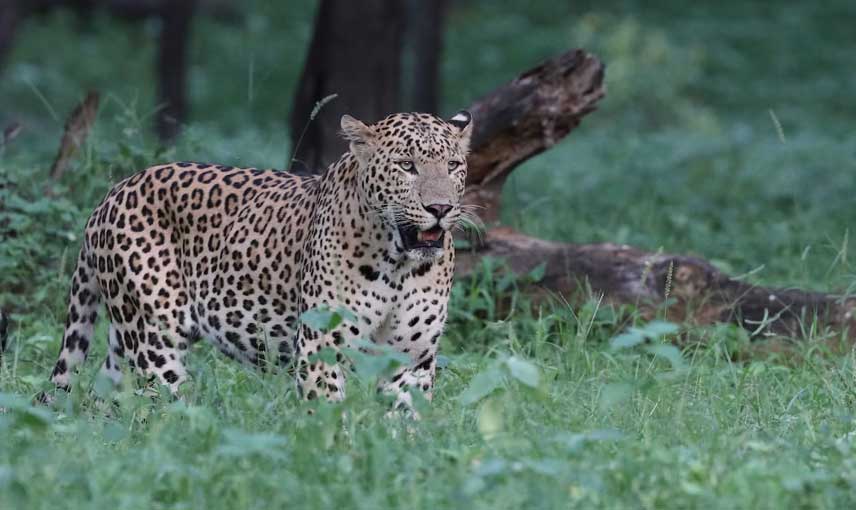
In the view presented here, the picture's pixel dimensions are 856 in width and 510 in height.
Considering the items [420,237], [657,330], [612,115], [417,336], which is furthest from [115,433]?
[612,115]

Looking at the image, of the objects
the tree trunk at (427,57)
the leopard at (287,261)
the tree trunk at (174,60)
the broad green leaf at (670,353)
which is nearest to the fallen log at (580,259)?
the leopard at (287,261)

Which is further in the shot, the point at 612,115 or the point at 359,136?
the point at 612,115

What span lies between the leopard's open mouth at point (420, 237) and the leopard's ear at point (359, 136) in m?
0.37

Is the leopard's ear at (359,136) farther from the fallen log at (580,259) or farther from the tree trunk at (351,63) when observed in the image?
the tree trunk at (351,63)

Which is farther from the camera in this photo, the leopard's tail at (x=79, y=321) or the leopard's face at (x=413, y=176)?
the leopard's tail at (x=79, y=321)

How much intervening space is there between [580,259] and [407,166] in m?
2.52

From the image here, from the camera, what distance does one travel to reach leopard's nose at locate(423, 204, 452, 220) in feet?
18.4

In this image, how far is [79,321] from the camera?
6.73m

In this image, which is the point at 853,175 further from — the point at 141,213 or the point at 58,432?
the point at 58,432

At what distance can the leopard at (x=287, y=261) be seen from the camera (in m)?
5.76

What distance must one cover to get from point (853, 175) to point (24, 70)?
18.3 m

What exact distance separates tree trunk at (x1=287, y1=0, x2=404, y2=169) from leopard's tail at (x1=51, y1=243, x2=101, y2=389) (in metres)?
4.36

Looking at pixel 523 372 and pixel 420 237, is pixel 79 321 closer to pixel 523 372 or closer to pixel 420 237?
pixel 420 237

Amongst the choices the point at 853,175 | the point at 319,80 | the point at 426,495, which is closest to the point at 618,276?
the point at 426,495
